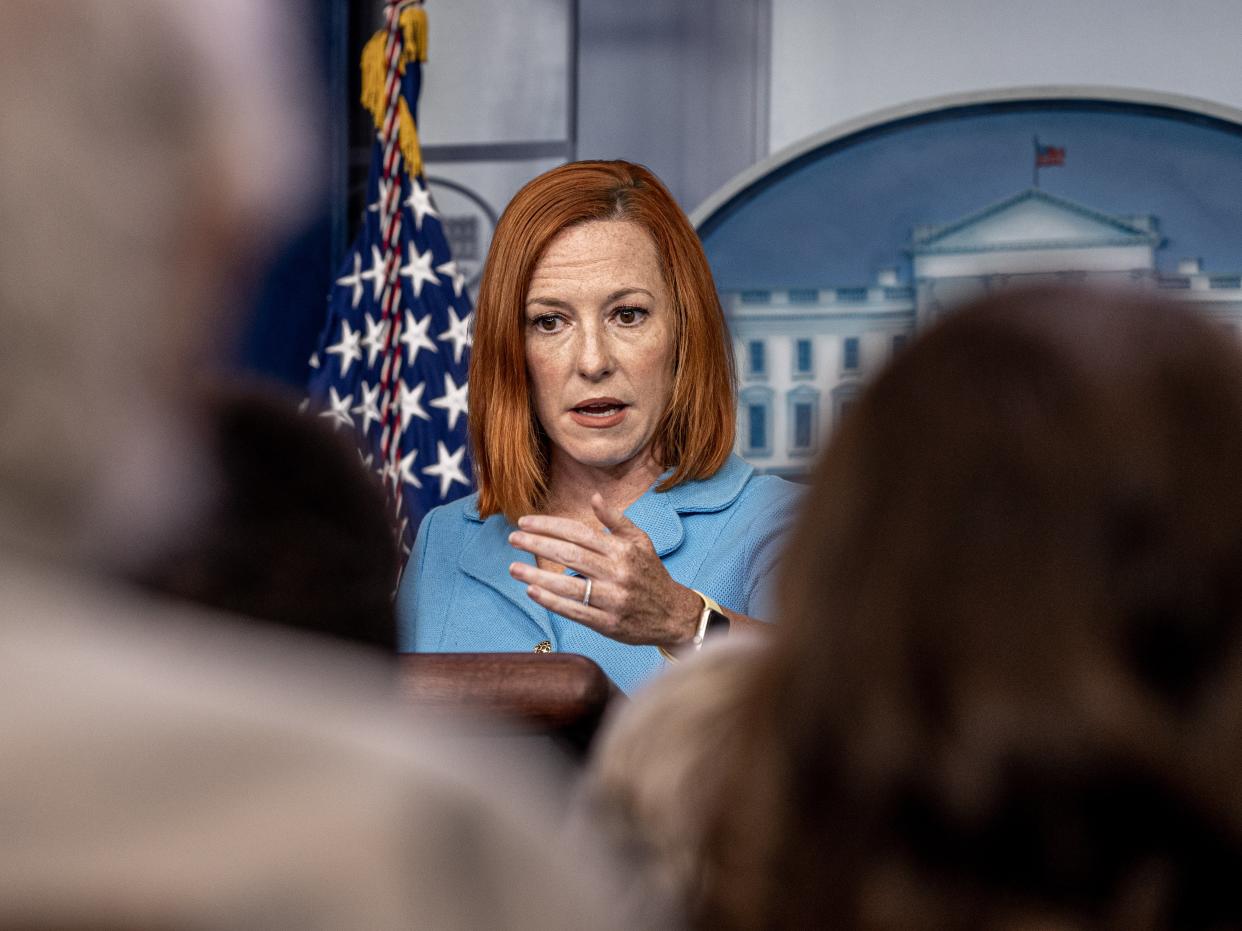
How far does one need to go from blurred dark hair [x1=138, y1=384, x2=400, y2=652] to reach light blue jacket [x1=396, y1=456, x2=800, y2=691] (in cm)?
131

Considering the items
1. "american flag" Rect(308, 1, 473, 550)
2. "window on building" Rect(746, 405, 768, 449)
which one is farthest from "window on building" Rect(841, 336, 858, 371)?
"american flag" Rect(308, 1, 473, 550)

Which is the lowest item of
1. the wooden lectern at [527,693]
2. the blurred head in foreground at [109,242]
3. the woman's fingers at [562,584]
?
the wooden lectern at [527,693]

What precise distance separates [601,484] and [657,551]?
19cm

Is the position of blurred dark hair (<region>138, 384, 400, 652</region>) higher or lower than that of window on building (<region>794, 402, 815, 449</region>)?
higher

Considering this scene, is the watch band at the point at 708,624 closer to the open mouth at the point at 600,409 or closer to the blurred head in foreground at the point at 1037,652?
the open mouth at the point at 600,409

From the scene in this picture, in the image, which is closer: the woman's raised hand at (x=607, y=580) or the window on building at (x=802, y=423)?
the woman's raised hand at (x=607, y=580)

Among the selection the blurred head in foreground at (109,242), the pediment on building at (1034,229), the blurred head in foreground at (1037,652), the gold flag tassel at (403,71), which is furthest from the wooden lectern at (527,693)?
the gold flag tassel at (403,71)

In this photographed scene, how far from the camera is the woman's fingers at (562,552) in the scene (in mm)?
1653

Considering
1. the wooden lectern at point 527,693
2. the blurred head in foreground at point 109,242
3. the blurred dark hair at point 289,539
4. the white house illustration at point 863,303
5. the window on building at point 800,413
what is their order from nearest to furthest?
1. the blurred head in foreground at point 109,242
2. the blurred dark hair at point 289,539
3. the wooden lectern at point 527,693
4. the white house illustration at point 863,303
5. the window on building at point 800,413

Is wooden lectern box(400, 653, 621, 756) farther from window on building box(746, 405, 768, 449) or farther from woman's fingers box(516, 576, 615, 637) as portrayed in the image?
window on building box(746, 405, 768, 449)

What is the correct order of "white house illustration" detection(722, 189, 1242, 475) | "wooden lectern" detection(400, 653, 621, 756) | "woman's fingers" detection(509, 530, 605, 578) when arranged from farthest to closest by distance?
"white house illustration" detection(722, 189, 1242, 475)
"woman's fingers" detection(509, 530, 605, 578)
"wooden lectern" detection(400, 653, 621, 756)

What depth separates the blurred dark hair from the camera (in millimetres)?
647

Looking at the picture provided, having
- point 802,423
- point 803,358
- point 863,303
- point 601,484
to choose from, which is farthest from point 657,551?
point 863,303

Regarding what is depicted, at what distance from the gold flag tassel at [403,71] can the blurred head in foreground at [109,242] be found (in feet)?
10.5
